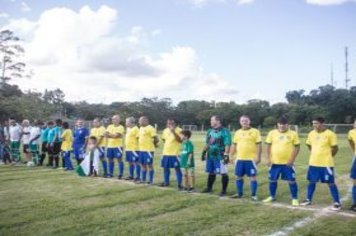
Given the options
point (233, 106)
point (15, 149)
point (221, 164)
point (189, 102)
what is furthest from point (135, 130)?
point (189, 102)

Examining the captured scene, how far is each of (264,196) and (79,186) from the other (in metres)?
4.90

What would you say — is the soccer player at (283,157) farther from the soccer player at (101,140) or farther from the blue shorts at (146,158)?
the soccer player at (101,140)

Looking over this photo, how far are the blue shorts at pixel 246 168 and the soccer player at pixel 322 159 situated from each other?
1.23 metres

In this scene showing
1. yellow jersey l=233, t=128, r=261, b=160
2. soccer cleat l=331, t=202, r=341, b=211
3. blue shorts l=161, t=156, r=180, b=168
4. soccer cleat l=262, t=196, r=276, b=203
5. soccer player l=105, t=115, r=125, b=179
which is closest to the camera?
soccer cleat l=331, t=202, r=341, b=211

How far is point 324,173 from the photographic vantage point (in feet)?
30.6

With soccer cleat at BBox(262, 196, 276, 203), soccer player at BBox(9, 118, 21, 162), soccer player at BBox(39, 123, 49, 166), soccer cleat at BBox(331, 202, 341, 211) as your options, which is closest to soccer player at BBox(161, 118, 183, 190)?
soccer cleat at BBox(262, 196, 276, 203)

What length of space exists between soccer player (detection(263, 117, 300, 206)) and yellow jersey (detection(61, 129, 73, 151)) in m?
8.57

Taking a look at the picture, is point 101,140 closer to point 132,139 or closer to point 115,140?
point 115,140

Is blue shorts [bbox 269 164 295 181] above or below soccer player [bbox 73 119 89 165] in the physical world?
below

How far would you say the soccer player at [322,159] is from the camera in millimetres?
9266

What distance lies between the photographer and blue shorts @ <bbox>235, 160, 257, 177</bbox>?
10102 mm

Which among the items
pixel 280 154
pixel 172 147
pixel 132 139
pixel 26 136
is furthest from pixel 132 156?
pixel 26 136

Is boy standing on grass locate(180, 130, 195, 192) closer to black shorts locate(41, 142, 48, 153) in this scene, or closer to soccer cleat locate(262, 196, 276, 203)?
soccer cleat locate(262, 196, 276, 203)

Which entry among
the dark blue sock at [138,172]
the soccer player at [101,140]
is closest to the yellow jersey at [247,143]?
the dark blue sock at [138,172]
